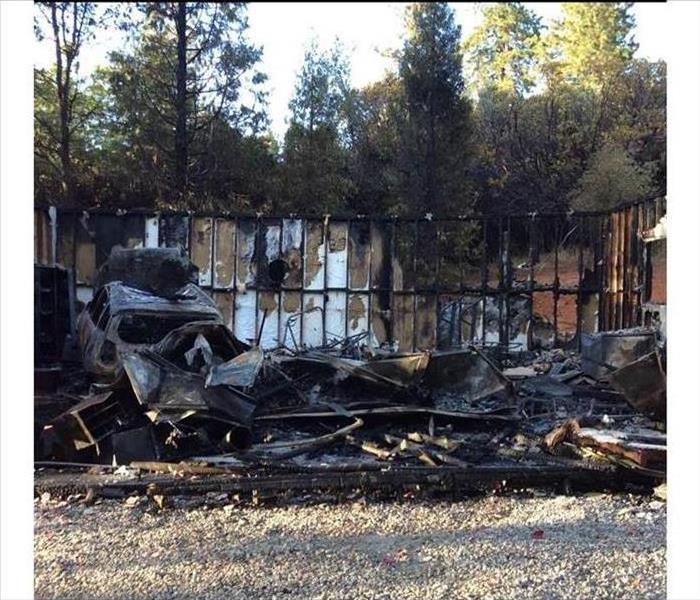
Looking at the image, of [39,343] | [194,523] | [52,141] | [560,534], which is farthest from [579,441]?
[52,141]

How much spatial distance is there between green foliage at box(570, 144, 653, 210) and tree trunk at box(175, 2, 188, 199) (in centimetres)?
834

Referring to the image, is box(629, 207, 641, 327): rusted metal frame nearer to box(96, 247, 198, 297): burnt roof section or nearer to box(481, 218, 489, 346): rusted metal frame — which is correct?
box(481, 218, 489, 346): rusted metal frame

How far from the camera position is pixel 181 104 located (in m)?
15.6

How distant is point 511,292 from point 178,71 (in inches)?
320

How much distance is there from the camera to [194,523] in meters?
4.63

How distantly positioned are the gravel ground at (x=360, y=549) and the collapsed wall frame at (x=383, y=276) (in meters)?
8.94

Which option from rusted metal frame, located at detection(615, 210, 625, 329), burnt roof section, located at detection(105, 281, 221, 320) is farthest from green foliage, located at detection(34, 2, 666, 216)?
burnt roof section, located at detection(105, 281, 221, 320)

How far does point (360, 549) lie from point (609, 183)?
1314cm

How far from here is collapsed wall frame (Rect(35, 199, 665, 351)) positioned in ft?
45.8

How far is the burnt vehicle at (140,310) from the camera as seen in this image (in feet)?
23.0

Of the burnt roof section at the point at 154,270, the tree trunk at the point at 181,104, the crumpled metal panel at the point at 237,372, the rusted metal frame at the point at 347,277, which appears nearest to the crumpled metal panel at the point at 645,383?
A: the crumpled metal panel at the point at 237,372

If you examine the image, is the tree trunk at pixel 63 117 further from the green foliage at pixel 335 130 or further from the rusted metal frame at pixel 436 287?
the rusted metal frame at pixel 436 287

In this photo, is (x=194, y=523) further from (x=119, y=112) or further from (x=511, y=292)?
(x=119, y=112)

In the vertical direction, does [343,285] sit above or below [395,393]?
above
